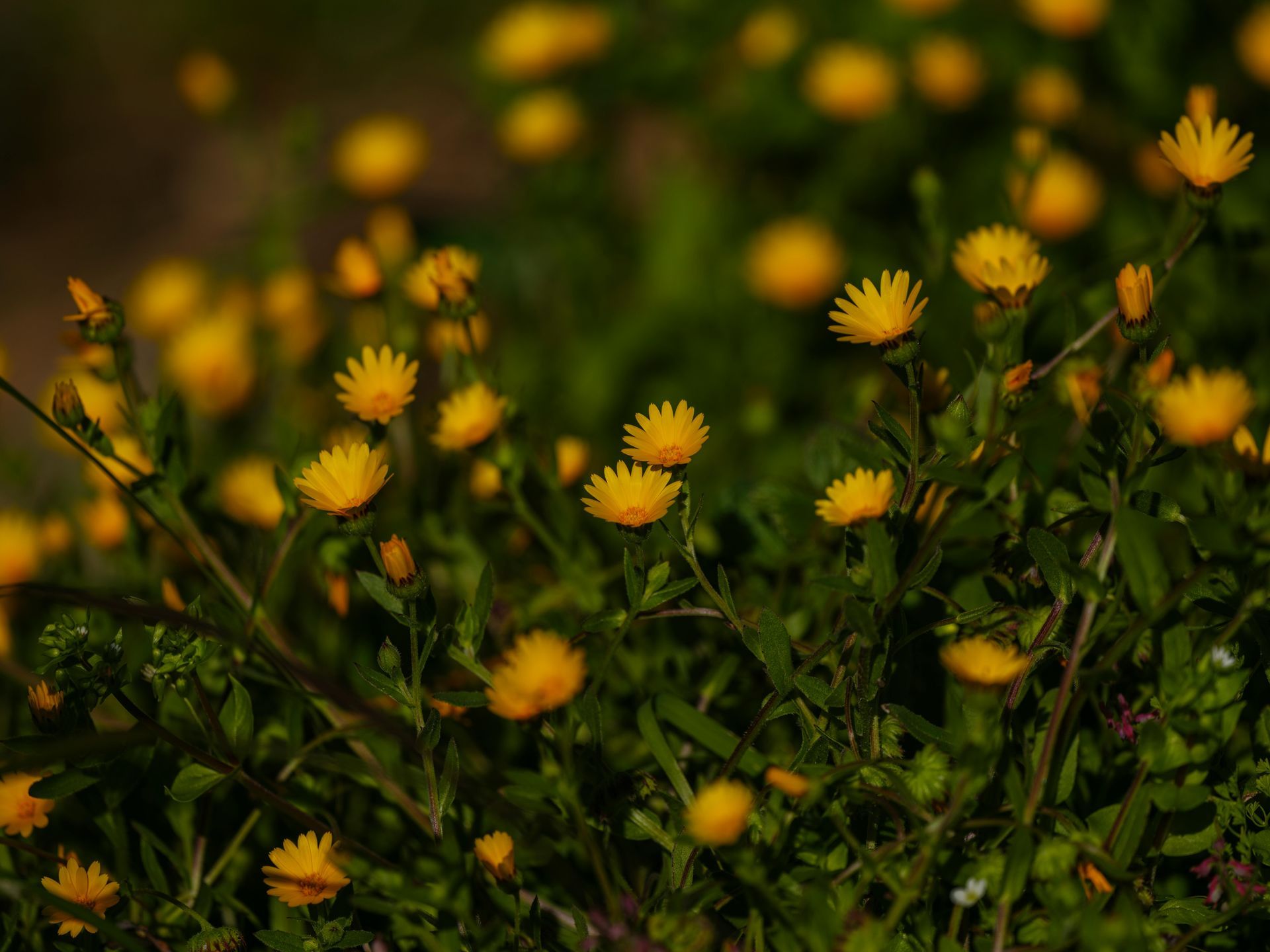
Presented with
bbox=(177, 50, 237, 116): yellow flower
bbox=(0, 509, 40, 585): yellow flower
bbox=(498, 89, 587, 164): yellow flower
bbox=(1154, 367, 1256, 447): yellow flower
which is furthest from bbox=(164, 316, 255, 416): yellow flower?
bbox=(1154, 367, 1256, 447): yellow flower

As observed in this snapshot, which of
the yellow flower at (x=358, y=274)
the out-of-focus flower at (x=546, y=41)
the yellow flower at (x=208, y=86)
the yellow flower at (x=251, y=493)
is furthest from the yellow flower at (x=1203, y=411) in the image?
the out-of-focus flower at (x=546, y=41)

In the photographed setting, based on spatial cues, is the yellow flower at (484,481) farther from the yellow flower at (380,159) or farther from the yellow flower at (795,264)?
the yellow flower at (380,159)

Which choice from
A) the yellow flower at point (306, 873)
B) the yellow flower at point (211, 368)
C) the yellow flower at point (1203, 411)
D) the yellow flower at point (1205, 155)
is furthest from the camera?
the yellow flower at point (211, 368)

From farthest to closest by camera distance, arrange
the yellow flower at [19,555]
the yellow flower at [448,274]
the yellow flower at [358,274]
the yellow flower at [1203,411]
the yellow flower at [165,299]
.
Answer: the yellow flower at [165,299]
the yellow flower at [19,555]
the yellow flower at [358,274]
the yellow flower at [448,274]
the yellow flower at [1203,411]

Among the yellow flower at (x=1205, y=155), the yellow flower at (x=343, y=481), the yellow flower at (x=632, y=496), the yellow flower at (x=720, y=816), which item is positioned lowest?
the yellow flower at (x=720, y=816)

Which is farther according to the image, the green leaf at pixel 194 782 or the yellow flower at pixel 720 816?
the green leaf at pixel 194 782

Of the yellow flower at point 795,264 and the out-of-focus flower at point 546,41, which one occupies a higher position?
the out-of-focus flower at point 546,41

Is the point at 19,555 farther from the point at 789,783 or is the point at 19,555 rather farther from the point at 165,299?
the point at 789,783

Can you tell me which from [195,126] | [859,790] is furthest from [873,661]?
[195,126]
